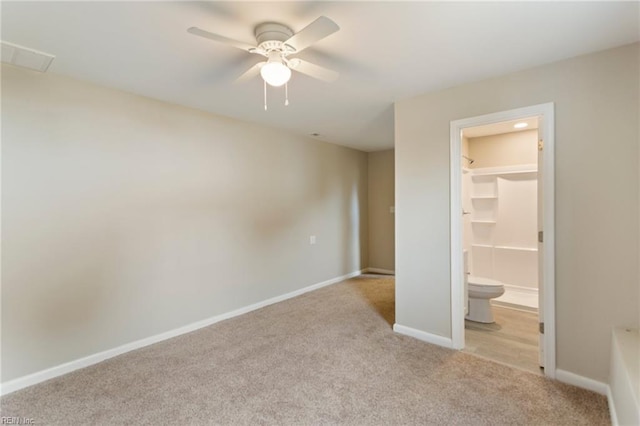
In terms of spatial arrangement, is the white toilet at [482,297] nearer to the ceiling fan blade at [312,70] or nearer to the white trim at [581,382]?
the white trim at [581,382]

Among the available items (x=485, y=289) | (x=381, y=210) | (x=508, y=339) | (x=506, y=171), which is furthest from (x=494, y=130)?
(x=508, y=339)

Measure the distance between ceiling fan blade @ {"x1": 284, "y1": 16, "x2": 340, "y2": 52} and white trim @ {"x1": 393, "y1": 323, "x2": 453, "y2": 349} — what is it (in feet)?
8.77

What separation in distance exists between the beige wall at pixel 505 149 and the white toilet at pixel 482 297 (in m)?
1.83

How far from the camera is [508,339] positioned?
2.92 metres

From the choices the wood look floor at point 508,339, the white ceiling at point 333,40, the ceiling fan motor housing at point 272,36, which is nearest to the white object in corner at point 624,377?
the wood look floor at point 508,339

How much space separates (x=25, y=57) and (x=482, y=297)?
4531mm

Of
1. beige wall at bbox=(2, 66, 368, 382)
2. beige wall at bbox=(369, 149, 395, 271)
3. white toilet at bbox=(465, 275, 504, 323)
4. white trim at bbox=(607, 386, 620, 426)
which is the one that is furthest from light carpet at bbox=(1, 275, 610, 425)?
beige wall at bbox=(369, 149, 395, 271)

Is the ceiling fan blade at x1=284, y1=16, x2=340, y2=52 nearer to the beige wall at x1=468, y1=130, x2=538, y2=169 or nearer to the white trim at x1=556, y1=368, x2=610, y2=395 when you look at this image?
the white trim at x1=556, y1=368, x2=610, y2=395

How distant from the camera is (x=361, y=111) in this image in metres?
3.43

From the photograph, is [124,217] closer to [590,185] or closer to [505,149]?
[590,185]

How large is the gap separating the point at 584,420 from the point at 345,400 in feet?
4.67

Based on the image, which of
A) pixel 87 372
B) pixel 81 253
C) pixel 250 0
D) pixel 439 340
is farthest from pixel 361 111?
pixel 87 372

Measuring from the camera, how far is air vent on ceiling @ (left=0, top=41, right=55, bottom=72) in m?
1.98

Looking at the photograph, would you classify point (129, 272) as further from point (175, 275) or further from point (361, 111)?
point (361, 111)
